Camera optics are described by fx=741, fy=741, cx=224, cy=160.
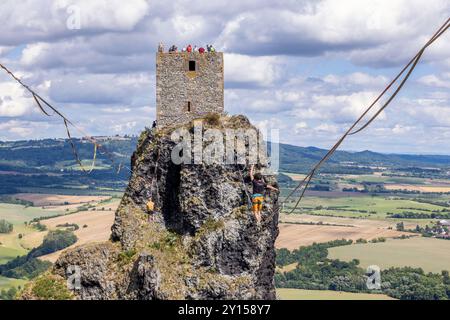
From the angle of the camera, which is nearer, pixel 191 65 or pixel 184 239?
pixel 184 239

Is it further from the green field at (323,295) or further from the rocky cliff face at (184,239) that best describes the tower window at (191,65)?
the green field at (323,295)

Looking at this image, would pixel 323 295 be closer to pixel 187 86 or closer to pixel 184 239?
pixel 184 239

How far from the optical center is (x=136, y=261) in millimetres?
49719

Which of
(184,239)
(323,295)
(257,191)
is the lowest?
(323,295)

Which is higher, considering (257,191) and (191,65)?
(191,65)

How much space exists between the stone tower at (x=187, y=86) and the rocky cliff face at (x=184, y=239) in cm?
135

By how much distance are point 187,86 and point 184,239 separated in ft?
36.2

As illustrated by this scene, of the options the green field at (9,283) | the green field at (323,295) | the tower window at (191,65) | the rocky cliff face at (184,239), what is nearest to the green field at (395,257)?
the green field at (323,295)

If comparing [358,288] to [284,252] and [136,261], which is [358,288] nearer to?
[284,252]

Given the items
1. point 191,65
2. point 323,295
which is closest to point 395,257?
point 323,295

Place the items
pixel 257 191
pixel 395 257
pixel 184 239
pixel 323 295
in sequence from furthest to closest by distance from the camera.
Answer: pixel 395 257
pixel 323 295
pixel 184 239
pixel 257 191

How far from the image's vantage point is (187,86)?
176 ft
